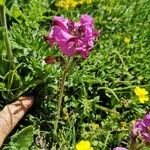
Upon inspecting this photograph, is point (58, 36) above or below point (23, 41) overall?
below

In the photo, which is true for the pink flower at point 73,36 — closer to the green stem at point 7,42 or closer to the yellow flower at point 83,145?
the green stem at point 7,42

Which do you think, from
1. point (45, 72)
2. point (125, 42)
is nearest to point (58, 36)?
point (45, 72)

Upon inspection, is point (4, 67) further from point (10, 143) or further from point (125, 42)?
point (125, 42)

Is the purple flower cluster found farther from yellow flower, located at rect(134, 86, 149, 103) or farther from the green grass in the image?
yellow flower, located at rect(134, 86, 149, 103)

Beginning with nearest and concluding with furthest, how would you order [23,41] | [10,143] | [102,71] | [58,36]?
[58,36] < [10,143] < [23,41] < [102,71]

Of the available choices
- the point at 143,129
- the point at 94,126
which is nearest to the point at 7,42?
the point at 94,126

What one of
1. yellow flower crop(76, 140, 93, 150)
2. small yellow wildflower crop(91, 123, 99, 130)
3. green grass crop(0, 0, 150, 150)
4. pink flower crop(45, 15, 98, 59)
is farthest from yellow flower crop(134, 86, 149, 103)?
pink flower crop(45, 15, 98, 59)

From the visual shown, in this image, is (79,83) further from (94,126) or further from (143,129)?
(143,129)

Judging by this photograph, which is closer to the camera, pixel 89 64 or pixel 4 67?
pixel 4 67
